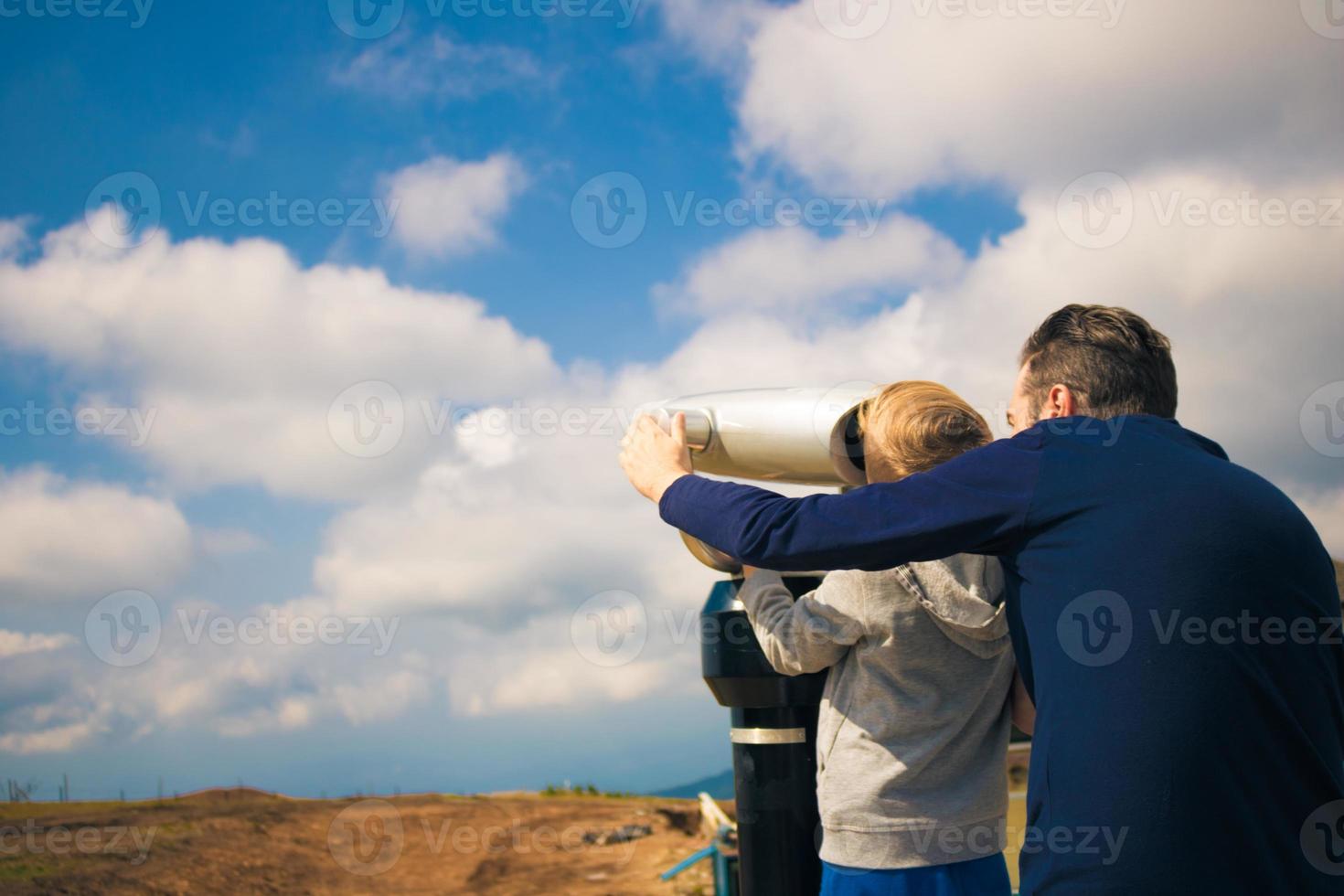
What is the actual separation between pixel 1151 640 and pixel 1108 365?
43 centimetres

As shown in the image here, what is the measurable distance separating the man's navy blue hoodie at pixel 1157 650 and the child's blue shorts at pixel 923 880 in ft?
1.73

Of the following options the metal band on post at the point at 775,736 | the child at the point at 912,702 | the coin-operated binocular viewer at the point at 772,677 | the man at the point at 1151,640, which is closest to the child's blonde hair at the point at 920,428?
the child at the point at 912,702

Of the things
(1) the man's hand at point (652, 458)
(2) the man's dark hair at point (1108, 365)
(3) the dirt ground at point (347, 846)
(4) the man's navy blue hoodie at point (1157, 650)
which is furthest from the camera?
(3) the dirt ground at point (347, 846)

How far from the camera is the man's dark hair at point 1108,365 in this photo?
1464 mm

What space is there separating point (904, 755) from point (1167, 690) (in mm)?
691

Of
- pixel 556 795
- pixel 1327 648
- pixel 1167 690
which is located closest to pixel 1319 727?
pixel 1327 648

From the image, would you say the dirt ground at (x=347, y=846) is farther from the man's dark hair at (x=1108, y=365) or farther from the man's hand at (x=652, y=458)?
the man's dark hair at (x=1108, y=365)

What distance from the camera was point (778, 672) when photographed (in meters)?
2.13

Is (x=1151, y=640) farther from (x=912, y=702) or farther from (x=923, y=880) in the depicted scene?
(x=923, y=880)

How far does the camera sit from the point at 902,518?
54.2 inches

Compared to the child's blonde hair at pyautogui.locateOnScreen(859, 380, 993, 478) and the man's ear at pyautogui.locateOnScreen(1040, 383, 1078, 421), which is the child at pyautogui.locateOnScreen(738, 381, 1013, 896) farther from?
the man's ear at pyautogui.locateOnScreen(1040, 383, 1078, 421)

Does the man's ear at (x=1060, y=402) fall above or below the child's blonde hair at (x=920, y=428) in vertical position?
below

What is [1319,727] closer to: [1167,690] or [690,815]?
[1167,690]

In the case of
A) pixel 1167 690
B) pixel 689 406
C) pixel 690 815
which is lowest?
pixel 690 815
